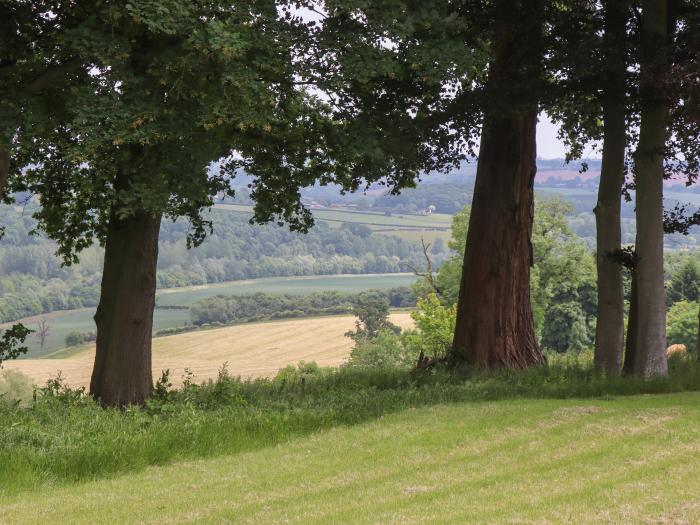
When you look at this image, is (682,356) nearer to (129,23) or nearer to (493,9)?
(493,9)

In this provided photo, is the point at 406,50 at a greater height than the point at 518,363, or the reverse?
the point at 406,50

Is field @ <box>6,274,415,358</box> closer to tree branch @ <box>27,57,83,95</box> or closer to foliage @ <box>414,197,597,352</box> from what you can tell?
foliage @ <box>414,197,597,352</box>

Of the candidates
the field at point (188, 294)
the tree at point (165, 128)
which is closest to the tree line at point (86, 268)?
the field at point (188, 294)

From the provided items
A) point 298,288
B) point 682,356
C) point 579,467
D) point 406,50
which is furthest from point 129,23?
point 298,288

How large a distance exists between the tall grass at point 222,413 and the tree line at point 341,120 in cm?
147

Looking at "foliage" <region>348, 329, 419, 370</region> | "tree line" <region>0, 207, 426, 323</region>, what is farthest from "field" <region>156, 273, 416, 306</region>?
"foliage" <region>348, 329, 419, 370</region>

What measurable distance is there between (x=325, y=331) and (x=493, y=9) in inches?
3991

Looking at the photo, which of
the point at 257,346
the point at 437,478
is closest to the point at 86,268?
the point at 257,346

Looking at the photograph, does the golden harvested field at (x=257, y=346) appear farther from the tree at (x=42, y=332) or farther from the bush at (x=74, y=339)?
the tree at (x=42, y=332)

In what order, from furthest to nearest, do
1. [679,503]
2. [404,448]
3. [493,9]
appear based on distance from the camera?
1. [493,9]
2. [404,448]
3. [679,503]

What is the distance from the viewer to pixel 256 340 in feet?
379

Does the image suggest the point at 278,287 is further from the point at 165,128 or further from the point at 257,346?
the point at 165,128

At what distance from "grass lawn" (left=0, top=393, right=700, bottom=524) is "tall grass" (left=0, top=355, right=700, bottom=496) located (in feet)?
1.15

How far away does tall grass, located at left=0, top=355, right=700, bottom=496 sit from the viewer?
10.1 meters
